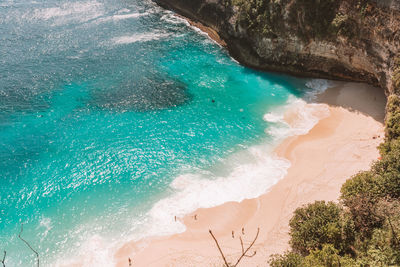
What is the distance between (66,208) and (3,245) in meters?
7.46

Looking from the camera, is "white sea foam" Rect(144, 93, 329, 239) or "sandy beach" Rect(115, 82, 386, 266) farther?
"white sea foam" Rect(144, 93, 329, 239)

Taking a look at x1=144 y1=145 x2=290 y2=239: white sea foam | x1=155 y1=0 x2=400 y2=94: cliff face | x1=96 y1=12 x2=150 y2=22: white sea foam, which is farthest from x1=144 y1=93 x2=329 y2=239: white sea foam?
x1=96 y1=12 x2=150 y2=22: white sea foam

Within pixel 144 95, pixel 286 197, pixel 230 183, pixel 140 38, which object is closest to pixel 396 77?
pixel 286 197

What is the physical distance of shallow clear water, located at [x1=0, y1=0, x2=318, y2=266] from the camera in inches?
1427

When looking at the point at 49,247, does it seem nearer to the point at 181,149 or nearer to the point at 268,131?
the point at 181,149

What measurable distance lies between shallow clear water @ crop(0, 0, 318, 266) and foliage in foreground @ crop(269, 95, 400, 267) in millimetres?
9712

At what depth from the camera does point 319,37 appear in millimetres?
51375

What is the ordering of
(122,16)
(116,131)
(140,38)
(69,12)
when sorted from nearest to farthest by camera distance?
1. (116,131)
2. (140,38)
3. (122,16)
4. (69,12)

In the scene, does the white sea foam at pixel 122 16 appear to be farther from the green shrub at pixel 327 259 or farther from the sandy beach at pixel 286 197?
the green shrub at pixel 327 259

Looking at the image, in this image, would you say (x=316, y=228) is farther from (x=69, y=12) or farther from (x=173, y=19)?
(x=69, y=12)

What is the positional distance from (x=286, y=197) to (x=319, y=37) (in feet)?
98.8

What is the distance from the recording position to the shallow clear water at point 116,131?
3625 centimetres

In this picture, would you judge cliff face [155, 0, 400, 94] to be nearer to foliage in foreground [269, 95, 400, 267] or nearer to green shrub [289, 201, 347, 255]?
foliage in foreground [269, 95, 400, 267]

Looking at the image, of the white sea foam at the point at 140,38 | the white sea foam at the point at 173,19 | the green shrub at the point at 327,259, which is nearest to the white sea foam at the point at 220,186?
the green shrub at the point at 327,259
